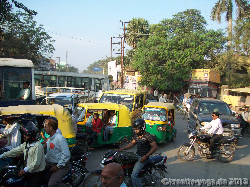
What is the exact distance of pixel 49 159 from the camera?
4.34 meters

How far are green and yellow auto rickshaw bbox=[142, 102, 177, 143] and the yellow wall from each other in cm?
1821

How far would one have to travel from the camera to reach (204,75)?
2778 cm

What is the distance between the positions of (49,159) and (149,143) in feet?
6.30

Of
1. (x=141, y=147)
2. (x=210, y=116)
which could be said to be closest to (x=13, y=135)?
(x=141, y=147)

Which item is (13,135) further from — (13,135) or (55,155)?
(55,155)

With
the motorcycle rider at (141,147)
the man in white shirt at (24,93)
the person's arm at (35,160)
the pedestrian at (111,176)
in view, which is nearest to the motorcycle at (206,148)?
the motorcycle rider at (141,147)

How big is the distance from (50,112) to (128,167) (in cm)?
235

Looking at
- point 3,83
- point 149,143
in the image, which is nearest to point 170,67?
point 3,83

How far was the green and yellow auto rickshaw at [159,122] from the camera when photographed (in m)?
9.80

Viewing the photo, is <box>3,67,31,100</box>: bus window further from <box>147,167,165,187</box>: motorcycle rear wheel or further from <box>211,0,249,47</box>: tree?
<box>211,0,249,47</box>: tree

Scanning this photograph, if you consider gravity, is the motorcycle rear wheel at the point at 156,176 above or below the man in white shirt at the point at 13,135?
below

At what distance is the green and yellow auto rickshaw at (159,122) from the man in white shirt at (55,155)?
5872 millimetres

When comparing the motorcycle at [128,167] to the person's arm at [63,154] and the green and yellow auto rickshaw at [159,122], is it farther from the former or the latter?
the green and yellow auto rickshaw at [159,122]

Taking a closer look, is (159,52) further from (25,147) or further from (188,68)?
(25,147)
